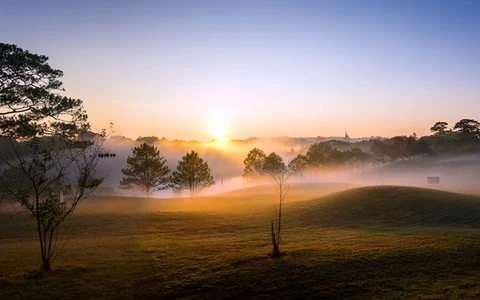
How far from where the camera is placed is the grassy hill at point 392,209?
1368 inches

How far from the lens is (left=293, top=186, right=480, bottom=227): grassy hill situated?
34750mm

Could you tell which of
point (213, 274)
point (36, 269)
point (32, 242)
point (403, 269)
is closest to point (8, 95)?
point (32, 242)

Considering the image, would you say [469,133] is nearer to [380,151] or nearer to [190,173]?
[380,151]

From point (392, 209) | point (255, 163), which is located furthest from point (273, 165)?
point (392, 209)

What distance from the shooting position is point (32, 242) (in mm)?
31406

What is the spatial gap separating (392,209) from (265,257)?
23.5 metres

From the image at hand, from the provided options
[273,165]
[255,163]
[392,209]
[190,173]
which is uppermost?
[255,163]

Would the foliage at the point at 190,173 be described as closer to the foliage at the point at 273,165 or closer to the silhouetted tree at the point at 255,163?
the foliage at the point at 273,165

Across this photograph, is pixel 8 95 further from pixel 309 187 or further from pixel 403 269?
pixel 309 187

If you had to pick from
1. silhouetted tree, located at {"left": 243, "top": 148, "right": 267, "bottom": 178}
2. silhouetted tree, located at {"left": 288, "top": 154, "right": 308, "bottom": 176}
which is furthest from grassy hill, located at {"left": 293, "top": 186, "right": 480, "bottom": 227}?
silhouetted tree, located at {"left": 288, "top": 154, "right": 308, "bottom": 176}

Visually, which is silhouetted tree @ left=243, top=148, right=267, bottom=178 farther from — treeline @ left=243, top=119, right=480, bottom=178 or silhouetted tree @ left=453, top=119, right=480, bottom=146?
silhouetted tree @ left=453, top=119, right=480, bottom=146

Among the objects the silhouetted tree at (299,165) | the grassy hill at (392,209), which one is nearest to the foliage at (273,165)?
the silhouetted tree at (299,165)

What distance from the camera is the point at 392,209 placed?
39.7 metres

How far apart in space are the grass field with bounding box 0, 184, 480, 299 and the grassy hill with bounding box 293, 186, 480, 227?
18 cm
